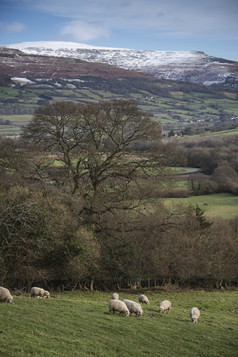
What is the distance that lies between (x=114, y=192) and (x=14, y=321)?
19389mm

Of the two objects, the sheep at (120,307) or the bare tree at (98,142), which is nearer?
the sheep at (120,307)

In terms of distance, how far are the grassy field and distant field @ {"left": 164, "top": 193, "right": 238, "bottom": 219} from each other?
44445mm

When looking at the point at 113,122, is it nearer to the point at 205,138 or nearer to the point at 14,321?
the point at 14,321

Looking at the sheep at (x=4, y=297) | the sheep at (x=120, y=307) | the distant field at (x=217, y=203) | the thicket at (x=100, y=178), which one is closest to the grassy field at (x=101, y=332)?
the sheep at (x=120, y=307)

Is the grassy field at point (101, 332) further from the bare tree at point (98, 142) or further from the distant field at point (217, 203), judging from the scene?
the distant field at point (217, 203)

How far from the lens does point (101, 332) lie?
1562 cm

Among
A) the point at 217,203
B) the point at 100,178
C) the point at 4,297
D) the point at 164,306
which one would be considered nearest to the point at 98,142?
the point at 100,178

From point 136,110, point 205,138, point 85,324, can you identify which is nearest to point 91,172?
point 136,110

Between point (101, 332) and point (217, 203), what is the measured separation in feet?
206

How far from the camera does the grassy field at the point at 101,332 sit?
1305cm

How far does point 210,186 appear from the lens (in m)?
84.0

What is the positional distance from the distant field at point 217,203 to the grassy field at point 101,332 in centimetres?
4445

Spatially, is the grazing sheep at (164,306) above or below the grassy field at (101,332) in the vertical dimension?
below

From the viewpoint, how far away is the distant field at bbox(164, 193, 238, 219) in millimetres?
66250
